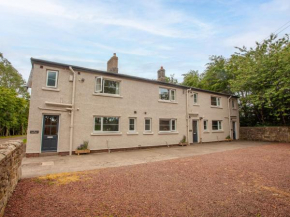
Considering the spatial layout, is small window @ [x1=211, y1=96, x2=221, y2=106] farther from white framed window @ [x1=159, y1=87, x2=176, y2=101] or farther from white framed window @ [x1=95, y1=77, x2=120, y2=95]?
white framed window @ [x1=95, y1=77, x2=120, y2=95]

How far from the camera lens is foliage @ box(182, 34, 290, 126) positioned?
15336 millimetres

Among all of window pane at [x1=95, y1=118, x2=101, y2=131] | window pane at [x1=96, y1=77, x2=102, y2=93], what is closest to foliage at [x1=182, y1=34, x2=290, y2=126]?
window pane at [x1=96, y1=77, x2=102, y2=93]

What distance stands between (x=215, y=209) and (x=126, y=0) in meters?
11.6

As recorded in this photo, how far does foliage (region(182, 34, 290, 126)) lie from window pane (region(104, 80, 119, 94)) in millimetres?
14253

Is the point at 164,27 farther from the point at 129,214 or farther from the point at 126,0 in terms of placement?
the point at 129,214

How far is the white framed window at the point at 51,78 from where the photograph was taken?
10452 mm

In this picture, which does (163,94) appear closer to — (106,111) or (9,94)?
(106,111)

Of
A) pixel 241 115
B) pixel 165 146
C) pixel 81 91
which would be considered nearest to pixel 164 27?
pixel 81 91

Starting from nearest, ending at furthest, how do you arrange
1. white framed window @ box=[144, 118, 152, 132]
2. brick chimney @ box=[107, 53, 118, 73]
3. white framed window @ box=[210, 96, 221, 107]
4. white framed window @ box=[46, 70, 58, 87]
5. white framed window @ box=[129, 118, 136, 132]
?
white framed window @ box=[46, 70, 58, 87]
white framed window @ box=[129, 118, 136, 132]
brick chimney @ box=[107, 53, 118, 73]
white framed window @ box=[144, 118, 152, 132]
white framed window @ box=[210, 96, 221, 107]

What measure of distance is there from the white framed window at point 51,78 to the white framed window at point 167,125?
29.6ft

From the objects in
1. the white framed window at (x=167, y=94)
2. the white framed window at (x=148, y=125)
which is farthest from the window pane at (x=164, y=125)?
the white framed window at (x=167, y=94)

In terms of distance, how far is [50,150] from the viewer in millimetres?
10078

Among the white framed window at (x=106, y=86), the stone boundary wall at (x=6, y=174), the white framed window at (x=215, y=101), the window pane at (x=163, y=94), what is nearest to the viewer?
the stone boundary wall at (x=6, y=174)

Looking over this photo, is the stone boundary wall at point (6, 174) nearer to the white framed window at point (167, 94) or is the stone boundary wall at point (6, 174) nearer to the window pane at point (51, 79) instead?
the window pane at point (51, 79)
